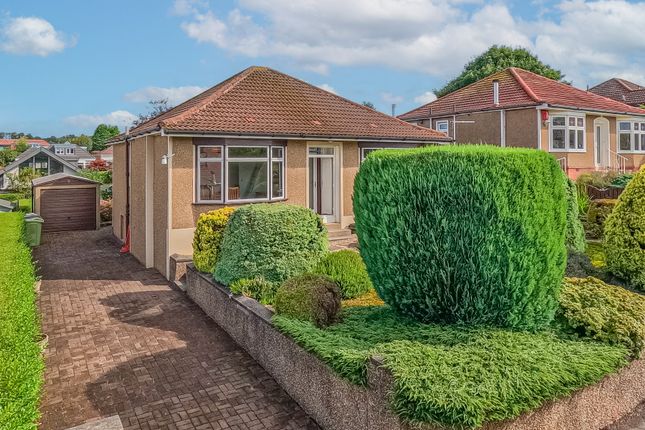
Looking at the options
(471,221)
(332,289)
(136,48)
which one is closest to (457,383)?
(471,221)

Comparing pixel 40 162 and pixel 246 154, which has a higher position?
pixel 40 162

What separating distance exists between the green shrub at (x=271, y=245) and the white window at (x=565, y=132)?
1822cm

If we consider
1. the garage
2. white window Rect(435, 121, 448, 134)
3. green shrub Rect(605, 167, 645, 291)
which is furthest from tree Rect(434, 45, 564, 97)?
green shrub Rect(605, 167, 645, 291)

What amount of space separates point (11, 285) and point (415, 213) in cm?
609

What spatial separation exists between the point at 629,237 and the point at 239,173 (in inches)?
384

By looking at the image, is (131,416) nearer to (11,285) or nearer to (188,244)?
(11,285)

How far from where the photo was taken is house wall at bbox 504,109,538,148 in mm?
23219

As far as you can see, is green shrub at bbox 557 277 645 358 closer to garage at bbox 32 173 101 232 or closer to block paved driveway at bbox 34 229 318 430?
block paved driveway at bbox 34 229 318 430

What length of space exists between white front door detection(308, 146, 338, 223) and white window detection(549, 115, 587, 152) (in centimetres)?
1313

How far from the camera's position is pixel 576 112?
2398 centimetres

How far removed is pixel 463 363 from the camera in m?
4.98

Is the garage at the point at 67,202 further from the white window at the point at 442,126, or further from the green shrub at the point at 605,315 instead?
the green shrub at the point at 605,315

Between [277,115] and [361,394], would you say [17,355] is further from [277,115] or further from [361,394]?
[277,115]

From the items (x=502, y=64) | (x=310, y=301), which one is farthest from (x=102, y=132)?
(x=310, y=301)
